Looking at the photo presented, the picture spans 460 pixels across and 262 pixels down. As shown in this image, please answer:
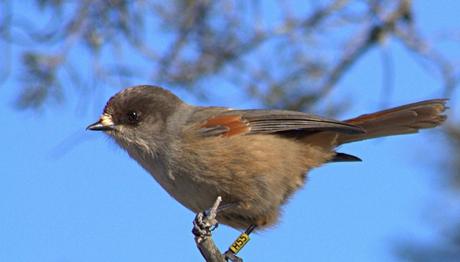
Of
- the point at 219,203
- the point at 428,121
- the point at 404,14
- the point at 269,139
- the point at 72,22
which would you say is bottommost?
the point at 219,203

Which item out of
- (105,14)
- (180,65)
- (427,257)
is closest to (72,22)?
(105,14)

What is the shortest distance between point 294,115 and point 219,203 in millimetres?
852

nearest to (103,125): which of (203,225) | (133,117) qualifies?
(133,117)

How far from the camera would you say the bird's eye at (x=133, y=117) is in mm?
7332

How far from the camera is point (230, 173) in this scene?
6992 mm

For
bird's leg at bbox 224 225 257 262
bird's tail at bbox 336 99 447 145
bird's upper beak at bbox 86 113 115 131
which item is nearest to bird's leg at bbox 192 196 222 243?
bird's leg at bbox 224 225 257 262

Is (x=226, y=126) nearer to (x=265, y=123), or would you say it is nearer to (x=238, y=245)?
(x=265, y=123)

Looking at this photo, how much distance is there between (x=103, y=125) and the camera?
7254 mm

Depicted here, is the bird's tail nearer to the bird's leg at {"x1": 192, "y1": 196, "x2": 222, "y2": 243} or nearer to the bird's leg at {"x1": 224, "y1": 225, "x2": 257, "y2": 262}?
the bird's leg at {"x1": 224, "y1": 225, "x2": 257, "y2": 262}

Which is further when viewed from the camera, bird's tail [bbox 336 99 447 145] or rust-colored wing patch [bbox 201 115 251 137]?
bird's tail [bbox 336 99 447 145]

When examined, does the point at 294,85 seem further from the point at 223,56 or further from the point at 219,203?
the point at 219,203

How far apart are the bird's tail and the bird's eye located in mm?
1236

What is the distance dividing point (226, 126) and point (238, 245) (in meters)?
0.71

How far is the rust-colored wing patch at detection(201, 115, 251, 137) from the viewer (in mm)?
7199
